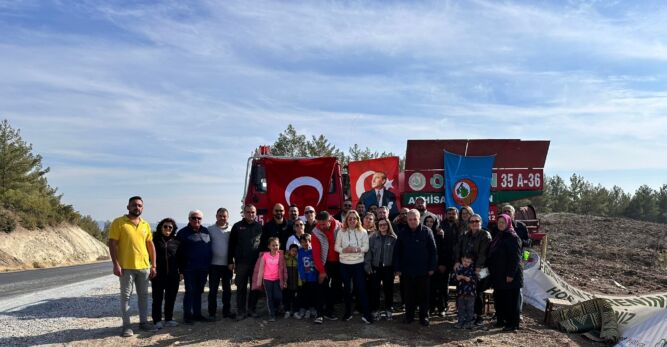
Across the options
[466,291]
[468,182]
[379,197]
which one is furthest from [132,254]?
[468,182]

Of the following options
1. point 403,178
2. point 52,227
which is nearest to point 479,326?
point 403,178

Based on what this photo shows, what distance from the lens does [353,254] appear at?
790 cm

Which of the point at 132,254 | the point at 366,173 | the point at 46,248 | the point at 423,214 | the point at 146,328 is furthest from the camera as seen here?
the point at 46,248

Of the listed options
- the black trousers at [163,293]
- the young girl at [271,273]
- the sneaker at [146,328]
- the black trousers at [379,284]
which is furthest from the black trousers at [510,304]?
the sneaker at [146,328]

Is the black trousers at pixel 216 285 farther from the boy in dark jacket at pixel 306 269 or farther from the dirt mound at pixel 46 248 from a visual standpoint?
the dirt mound at pixel 46 248

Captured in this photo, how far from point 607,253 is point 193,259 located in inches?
747

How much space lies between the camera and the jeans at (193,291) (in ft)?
25.7

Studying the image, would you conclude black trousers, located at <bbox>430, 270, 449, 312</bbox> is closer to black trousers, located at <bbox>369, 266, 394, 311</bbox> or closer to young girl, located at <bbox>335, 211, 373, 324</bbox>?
black trousers, located at <bbox>369, 266, 394, 311</bbox>

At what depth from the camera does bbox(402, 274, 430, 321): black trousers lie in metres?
7.91

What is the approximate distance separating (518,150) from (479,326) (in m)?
4.74

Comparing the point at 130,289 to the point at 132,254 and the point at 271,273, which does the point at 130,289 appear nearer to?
the point at 132,254

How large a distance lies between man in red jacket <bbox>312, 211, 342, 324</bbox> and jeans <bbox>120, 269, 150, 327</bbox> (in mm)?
2664

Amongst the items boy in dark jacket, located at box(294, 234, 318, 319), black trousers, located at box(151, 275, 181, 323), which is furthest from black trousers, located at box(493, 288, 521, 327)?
black trousers, located at box(151, 275, 181, 323)

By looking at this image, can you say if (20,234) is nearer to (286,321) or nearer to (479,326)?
(286,321)
